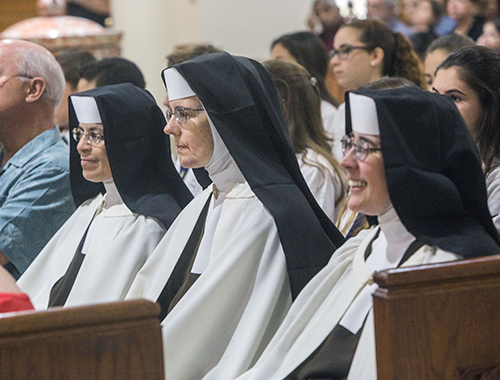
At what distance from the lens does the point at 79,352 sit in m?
1.92

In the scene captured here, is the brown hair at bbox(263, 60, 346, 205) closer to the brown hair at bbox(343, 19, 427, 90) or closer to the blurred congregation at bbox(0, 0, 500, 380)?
the blurred congregation at bbox(0, 0, 500, 380)

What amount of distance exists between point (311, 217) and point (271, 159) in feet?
1.09

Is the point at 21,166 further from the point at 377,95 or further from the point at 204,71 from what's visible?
the point at 377,95

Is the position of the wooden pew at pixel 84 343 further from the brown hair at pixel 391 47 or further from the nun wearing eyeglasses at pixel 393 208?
the brown hair at pixel 391 47

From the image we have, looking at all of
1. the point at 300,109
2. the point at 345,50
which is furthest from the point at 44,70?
the point at 345,50

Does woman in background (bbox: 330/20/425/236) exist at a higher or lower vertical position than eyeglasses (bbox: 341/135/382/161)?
lower

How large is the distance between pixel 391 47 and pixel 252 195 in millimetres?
2581

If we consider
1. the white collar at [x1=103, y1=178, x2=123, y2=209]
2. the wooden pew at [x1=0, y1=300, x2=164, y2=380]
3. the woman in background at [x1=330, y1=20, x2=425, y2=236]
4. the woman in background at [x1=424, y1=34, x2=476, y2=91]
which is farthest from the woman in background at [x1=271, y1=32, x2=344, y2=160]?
the wooden pew at [x1=0, y1=300, x2=164, y2=380]

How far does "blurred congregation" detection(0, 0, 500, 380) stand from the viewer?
2367mm

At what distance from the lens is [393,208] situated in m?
2.43

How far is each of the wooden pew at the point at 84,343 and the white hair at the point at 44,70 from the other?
3.23 meters

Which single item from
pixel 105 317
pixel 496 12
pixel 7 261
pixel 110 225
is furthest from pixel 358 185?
pixel 496 12

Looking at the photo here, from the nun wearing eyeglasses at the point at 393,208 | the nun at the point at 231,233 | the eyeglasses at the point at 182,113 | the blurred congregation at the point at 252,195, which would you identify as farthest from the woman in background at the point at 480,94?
the eyeglasses at the point at 182,113

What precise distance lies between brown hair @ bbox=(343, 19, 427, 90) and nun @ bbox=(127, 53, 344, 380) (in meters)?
2.10
